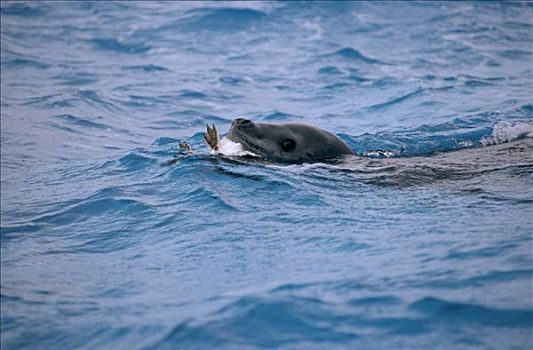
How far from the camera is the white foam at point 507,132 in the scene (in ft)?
30.7

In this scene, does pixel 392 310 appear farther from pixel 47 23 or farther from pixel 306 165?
pixel 47 23

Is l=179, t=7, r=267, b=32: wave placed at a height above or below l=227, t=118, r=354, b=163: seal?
above

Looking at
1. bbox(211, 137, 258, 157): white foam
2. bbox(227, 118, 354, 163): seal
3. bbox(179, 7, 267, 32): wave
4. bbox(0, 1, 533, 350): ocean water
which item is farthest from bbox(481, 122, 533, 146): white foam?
bbox(179, 7, 267, 32): wave

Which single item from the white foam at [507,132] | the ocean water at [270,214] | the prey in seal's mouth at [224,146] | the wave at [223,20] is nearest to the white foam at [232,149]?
the prey in seal's mouth at [224,146]

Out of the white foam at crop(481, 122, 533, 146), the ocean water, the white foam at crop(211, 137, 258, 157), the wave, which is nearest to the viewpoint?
the ocean water

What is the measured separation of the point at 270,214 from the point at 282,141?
135cm

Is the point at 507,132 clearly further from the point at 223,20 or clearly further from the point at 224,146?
the point at 223,20

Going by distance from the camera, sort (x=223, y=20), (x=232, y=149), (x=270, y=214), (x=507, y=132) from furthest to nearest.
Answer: (x=223, y=20)
(x=507, y=132)
(x=232, y=149)
(x=270, y=214)

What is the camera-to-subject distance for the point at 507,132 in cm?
976

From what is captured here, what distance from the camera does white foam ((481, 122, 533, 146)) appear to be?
369 inches

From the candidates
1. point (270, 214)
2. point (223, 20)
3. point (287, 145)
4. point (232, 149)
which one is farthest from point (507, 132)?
point (223, 20)

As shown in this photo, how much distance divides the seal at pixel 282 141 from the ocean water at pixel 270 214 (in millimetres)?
209

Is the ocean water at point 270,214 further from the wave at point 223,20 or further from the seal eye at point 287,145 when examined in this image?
the wave at point 223,20

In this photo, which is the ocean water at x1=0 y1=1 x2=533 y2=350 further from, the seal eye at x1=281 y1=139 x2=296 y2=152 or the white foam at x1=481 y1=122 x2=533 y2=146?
the seal eye at x1=281 y1=139 x2=296 y2=152
